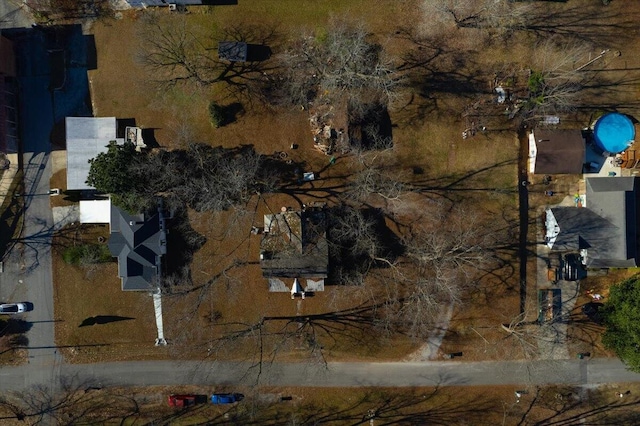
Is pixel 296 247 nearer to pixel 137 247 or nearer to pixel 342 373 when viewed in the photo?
pixel 342 373

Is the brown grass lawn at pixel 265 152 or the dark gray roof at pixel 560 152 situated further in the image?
the brown grass lawn at pixel 265 152

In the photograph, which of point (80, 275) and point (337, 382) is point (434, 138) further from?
point (80, 275)

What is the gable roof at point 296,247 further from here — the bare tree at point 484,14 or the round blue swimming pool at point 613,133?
the round blue swimming pool at point 613,133

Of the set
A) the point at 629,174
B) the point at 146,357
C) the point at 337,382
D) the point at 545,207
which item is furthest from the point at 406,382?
the point at 629,174

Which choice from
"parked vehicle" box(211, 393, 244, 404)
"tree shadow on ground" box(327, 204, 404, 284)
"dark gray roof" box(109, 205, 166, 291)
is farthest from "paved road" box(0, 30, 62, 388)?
"tree shadow on ground" box(327, 204, 404, 284)

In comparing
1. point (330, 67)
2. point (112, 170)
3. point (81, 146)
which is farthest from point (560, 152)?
point (81, 146)

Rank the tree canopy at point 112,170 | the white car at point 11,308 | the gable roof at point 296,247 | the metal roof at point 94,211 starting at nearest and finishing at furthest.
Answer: the tree canopy at point 112,170, the gable roof at point 296,247, the metal roof at point 94,211, the white car at point 11,308

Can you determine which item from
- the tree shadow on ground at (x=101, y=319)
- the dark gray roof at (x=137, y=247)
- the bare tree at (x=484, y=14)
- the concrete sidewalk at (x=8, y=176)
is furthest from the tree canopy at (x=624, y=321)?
the concrete sidewalk at (x=8, y=176)
